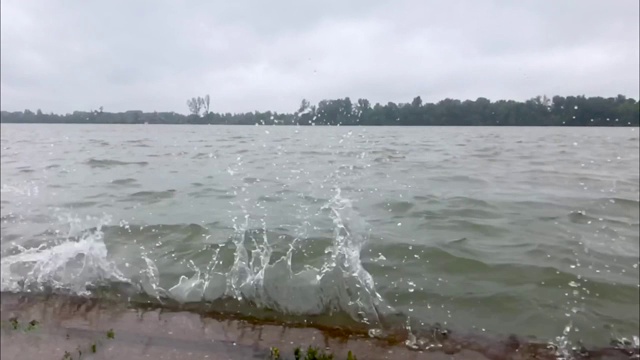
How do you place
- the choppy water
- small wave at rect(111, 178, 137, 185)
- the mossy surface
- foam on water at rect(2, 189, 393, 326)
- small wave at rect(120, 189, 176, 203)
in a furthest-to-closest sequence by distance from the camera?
small wave at rect(111, 178, 137, 185)
small wave at rect(120, 189, 176, 203)
foam on water at rect(2, 189, 393, 326)
the choppy water
the mossy surface

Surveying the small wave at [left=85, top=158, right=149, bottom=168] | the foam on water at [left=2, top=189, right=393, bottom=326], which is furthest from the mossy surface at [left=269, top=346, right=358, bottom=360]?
the small wave at [left=85, top=158, right=149, bottom=168]

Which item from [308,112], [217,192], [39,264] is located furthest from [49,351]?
[308,112]

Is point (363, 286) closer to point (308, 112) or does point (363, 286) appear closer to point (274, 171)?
point (308, 112)

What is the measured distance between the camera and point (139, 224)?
8.54 meters

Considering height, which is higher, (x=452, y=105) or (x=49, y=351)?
(x=452, y=105)

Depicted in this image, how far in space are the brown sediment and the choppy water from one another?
0.29 m

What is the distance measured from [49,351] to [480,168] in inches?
456

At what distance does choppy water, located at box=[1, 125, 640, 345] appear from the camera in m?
5.45

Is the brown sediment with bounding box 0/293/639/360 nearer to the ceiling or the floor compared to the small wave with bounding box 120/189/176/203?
nearer to the floor

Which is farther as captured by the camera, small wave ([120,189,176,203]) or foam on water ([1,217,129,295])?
small wave ([120,189,176,203])

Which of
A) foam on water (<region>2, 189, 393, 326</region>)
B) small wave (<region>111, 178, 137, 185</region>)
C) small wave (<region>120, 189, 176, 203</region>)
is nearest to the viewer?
foam on water (<region>2, 189, 393, 326</region>)

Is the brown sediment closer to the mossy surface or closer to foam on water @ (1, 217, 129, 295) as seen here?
the mossy surface

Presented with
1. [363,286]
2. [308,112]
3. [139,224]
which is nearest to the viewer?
[363,286]

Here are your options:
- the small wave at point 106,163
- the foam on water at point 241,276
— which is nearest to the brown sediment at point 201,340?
the foam on water at point 241,276
